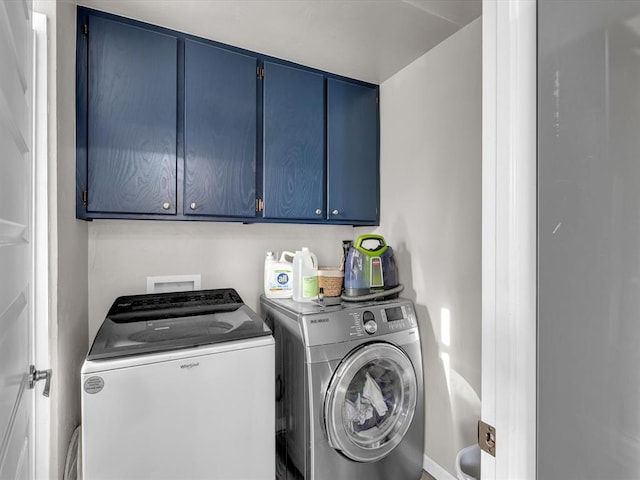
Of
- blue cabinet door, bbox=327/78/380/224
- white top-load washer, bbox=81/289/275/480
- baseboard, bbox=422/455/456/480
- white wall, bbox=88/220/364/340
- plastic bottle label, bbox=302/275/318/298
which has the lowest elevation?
baseboard, bbox=422/455/456/480

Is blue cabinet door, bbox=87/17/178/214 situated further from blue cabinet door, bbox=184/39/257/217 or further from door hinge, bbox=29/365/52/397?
door hinge, bbox=29/365/52/397

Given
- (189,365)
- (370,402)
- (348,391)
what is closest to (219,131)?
(189,365)

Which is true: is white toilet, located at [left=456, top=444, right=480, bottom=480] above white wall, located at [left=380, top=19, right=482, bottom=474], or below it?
below

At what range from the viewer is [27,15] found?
84cm

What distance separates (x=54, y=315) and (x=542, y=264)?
1.45m

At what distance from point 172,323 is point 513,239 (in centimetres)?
148

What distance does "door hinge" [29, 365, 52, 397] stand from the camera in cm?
92

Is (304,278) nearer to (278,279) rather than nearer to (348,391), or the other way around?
(278,279)

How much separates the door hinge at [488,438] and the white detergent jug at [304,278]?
51.4 inches

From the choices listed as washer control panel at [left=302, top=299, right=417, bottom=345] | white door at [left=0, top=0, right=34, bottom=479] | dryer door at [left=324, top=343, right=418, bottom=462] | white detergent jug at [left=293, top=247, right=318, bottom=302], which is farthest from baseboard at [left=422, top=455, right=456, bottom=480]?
white door at [left=0, top=0, right=34, bottom=479]

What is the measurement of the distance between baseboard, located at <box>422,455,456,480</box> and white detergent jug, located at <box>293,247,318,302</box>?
1.17 meters

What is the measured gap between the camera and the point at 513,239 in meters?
0.62

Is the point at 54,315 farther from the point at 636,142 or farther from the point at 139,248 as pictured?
the point at 636,142

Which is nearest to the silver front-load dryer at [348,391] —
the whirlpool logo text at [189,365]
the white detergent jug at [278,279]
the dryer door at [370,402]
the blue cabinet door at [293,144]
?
the dryer door at [370,402]
